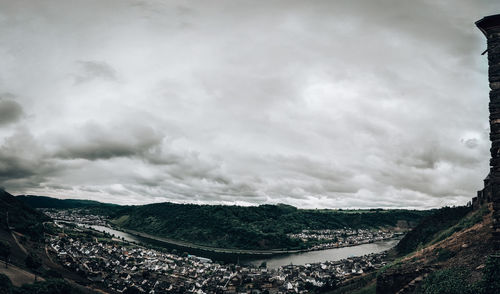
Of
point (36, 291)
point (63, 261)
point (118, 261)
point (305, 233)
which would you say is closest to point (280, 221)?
point (305, 233)

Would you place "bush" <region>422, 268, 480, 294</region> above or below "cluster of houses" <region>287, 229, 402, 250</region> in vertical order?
above

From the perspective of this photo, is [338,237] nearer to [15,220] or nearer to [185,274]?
[185,274]

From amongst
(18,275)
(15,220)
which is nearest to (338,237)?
(18,275)

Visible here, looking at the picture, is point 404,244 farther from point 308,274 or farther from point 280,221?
point 280,221

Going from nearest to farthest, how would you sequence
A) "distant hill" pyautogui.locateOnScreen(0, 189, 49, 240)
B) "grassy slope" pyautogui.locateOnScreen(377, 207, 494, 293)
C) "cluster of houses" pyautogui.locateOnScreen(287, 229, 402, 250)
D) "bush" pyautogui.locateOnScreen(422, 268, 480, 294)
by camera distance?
"bush" pyautogui.locateOnScreen(422, 268, 480, 294)
"grassy slope" pyautogui.locateOnScreen(377, 207, 494, 293)
"distant hill" pyautogui.locateOnScreen(0, 189, 49, 240)
"cluster of houses" pyautogui.locateOnScreen(287, 229, 402, 250)

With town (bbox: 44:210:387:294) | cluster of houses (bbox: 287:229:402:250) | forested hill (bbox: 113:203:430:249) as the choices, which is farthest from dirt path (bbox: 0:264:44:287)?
cluster of houses (bbox: 287:229:402:250)

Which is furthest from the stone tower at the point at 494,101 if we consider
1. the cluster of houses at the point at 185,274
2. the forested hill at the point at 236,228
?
the forested hill at the point at 236,228

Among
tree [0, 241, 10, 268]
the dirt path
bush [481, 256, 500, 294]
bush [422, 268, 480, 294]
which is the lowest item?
the dirt path

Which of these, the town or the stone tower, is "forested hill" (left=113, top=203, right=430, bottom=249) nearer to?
the town
